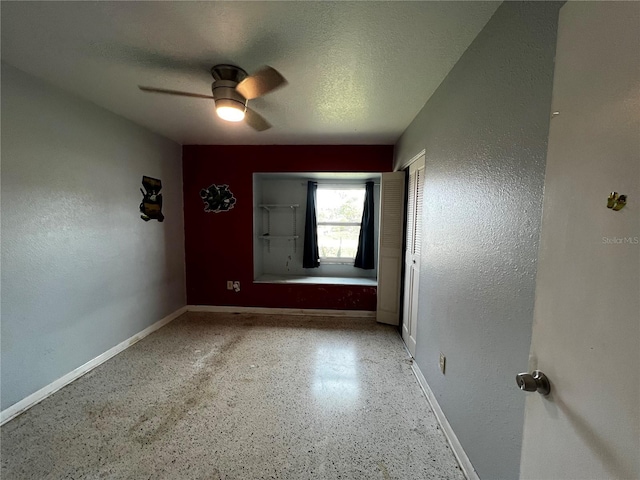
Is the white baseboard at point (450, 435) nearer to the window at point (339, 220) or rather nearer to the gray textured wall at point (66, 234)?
the window at point (339, 220)

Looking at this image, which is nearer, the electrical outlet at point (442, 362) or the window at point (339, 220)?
the electrical outlet at point (442, 362)

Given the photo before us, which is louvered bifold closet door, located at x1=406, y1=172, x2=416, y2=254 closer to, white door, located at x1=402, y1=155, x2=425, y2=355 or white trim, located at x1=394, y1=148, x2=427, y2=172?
white door, located at x1=402, y1=155, x2=425, y2=355

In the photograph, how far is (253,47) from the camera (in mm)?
1484

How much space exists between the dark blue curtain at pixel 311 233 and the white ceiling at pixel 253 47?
1820 mm

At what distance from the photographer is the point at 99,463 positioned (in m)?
1.40

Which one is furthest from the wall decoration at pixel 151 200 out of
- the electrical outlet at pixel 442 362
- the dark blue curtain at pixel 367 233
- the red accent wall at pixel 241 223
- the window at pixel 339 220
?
the electrical outlet at pixel 442 362

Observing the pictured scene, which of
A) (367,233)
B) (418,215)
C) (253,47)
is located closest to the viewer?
(253,47)

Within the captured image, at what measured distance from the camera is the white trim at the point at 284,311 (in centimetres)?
354

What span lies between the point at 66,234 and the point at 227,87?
67.8 inches

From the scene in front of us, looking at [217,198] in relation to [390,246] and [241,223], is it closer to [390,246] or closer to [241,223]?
[241,223]

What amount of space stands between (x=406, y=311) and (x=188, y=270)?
291 centimetres

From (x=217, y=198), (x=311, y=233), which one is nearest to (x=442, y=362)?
(x=311, y=233)

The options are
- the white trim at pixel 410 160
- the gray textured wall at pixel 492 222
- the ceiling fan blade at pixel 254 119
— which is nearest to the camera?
the gray textured wall at pixel 492 222

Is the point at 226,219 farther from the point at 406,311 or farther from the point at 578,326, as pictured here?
the point at 578,326
